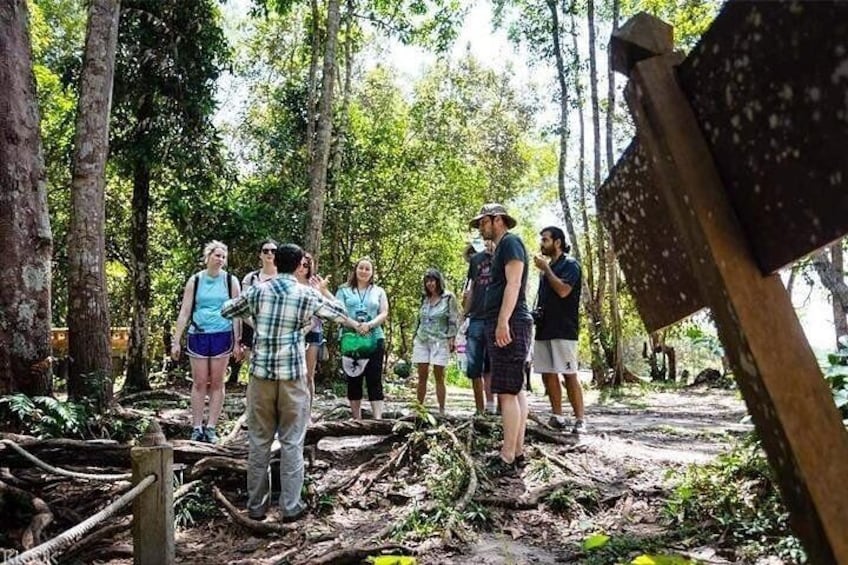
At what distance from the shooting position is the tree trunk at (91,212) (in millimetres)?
6434

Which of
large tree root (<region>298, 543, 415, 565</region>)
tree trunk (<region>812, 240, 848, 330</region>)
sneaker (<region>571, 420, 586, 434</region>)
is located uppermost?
tree trunk (<region>812, 240, 848, 330</region>)

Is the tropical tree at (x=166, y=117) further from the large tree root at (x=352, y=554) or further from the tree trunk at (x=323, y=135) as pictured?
the large tree root at (x=352, y=554)

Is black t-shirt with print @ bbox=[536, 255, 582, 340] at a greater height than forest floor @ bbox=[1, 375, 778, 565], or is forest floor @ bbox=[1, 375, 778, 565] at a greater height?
black t-shirt with print @ bbox=[536, 255, 582, 340]

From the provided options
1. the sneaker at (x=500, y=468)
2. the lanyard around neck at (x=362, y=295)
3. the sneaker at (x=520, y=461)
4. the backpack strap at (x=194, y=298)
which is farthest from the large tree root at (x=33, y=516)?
the lanyard around neck at (x=362, y=295)

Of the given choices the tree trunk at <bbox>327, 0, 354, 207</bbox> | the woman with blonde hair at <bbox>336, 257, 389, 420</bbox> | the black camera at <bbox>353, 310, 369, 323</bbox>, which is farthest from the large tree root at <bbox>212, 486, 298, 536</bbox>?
the tree trunk at <bbox>327, 0, 354, 207</bbox>

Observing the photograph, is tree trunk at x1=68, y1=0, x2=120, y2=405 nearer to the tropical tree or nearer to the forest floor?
the forest floor

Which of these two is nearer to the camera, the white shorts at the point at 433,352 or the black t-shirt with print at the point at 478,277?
the black t-shirt with print at the point at 478,277

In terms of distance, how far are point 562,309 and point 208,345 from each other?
10.7 feet

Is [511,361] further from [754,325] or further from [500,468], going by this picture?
[754,325]

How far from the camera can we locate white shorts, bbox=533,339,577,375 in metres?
5.99

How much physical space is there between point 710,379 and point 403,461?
13222 mm

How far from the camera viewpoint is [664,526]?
3781mm

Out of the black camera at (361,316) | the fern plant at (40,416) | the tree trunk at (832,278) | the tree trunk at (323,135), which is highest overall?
the tree trunk at (323,135)

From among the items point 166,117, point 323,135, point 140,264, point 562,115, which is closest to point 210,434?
point 323,135
